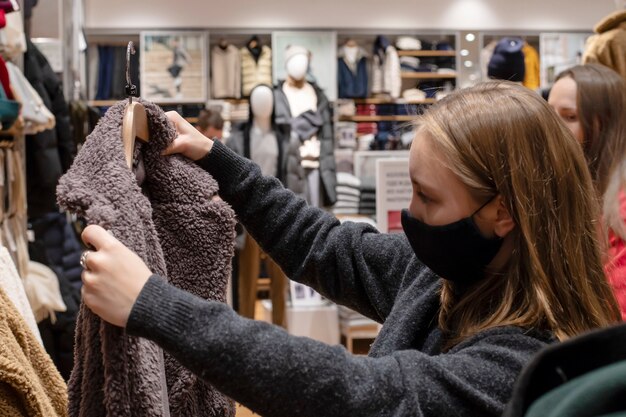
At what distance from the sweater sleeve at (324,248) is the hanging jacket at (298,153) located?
362 cm

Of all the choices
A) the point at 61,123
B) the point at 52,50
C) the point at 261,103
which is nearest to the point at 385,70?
the point at 261,103

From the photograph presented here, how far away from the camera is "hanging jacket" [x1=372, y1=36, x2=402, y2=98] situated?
8.02 meters

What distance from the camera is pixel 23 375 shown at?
43.1 inches

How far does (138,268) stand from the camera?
87cm

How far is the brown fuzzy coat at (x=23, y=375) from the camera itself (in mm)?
1088

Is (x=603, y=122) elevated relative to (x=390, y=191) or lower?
elevated

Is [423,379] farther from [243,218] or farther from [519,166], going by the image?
[243,218]

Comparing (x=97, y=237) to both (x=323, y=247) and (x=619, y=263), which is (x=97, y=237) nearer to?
(x=323, y=247)

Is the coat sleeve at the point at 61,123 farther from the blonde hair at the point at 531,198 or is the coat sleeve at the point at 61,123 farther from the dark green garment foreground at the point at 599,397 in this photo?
the dark green garment foreground at the point at 599,397

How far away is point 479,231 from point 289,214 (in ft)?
1.34

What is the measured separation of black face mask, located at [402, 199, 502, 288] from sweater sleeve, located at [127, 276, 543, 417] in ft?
0.55

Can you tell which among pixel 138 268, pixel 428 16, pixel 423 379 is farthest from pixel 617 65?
pixel 428 16

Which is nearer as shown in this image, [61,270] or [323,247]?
[323,247]

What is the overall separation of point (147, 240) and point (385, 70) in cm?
726
